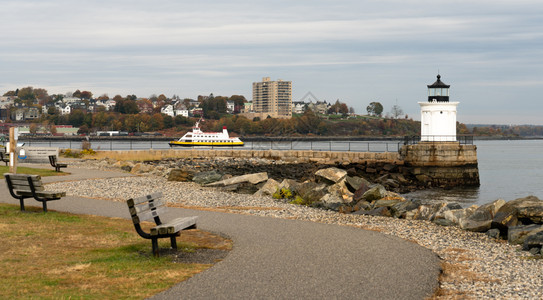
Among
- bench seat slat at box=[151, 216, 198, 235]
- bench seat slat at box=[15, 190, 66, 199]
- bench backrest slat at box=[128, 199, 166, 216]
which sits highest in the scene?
bench backrest slat at box=[128, 199, 166, 216]

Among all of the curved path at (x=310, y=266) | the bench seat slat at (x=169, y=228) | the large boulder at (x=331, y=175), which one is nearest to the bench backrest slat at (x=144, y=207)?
the bench seat slat at (x=169, y=228)

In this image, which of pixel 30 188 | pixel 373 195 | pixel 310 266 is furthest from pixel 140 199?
pixel 373 195

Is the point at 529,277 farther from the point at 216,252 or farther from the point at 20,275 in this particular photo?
the point at 20,275

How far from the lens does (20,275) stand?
757 centimetres

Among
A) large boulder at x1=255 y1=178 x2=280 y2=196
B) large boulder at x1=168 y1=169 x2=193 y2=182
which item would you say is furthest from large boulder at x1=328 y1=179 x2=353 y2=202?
large boulder at x1=168 y1=169 x2=193 y2=182

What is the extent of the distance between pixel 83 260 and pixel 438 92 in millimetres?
33245

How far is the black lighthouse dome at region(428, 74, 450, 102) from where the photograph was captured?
38.2 m

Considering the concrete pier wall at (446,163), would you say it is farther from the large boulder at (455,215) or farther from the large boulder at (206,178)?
the large boulder at (455,215)

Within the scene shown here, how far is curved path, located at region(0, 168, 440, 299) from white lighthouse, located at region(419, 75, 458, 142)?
90.6 ft

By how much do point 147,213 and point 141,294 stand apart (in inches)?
94.0

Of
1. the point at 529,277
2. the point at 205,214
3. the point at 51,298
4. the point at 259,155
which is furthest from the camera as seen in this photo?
the point at 259,155

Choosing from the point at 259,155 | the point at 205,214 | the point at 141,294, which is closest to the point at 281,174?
the point at 259,155

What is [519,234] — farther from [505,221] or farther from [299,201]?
[299,201]

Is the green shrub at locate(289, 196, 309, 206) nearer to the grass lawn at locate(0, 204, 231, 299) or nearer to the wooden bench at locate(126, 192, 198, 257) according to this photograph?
the grass lawn at locate(0, 204, 231, 299)
